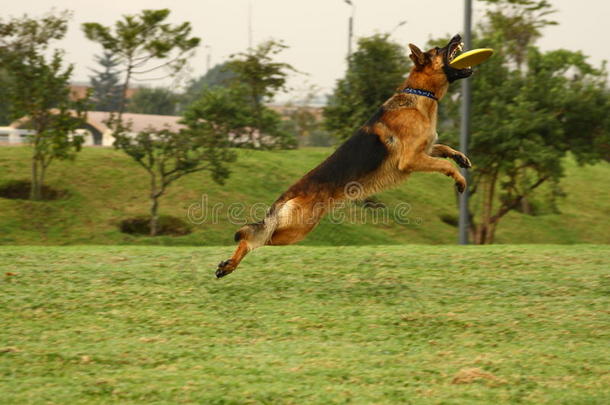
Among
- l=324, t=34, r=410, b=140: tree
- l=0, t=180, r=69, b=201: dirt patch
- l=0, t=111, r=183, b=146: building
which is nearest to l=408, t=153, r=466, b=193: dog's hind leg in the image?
l=324, t=34, r=410, b=140: tree

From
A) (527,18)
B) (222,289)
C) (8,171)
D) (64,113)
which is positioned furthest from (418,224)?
(222,289)

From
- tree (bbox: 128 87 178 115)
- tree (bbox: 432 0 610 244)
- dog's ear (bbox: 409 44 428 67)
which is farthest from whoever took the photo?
tree (bbox: 128 87 178 115)

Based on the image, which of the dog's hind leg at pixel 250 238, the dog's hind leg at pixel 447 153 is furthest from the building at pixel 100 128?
the dog's hind leg at pixel 250 238

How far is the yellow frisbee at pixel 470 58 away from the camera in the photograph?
612cm

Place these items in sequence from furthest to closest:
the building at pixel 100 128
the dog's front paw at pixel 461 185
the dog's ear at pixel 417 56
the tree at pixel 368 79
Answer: the building at pixel 100 128, the tree at pixel 368 79, the dog's front paw at pixel 461 185, the dog's ear at pixel 417 56

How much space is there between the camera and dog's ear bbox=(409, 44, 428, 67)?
20.7 ft

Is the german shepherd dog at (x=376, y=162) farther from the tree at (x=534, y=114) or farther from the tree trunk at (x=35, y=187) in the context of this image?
the tree trunk at (x=35, y=187)

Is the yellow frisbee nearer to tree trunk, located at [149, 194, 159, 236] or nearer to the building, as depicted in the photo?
tree trunk, located at [149, 194, 159, 236]

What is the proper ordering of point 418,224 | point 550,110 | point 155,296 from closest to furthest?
1. point 155,296
2. point 550,110
3. point 418,224

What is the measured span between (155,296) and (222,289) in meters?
0.72

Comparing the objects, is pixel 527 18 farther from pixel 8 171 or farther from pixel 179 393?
pixel 179 393

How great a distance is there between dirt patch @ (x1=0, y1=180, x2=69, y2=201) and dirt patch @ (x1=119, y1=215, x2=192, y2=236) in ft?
8.29

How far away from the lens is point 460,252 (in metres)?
10.1

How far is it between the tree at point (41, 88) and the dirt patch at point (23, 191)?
4.74ft
